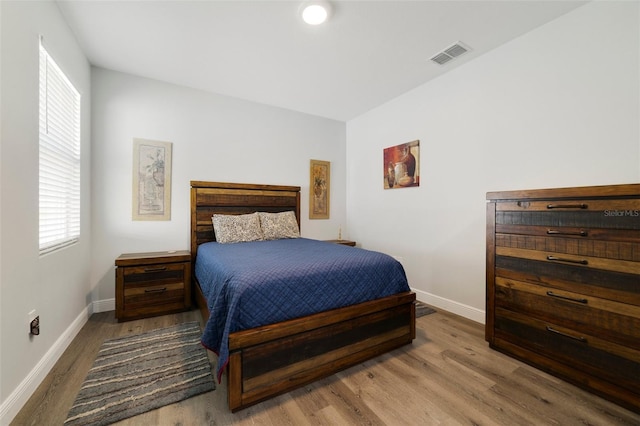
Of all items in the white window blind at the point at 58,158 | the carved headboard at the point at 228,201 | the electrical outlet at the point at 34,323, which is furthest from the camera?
the carved headboard at the point at 228,201

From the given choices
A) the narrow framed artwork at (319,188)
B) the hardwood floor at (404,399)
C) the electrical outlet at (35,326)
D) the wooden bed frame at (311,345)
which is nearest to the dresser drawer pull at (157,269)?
the hardwood floor at (404,399)

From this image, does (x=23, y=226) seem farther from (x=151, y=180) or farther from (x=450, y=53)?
(x=450, y=53)

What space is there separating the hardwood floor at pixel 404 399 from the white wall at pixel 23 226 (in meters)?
0.20

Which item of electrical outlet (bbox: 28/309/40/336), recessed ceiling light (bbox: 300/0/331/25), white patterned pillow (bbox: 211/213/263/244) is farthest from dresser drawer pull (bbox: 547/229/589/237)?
electrical outlet (bbox: 28/309/40/336)

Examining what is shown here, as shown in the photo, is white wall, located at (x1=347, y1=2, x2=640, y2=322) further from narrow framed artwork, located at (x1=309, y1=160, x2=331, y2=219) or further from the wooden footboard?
the wooden footboard

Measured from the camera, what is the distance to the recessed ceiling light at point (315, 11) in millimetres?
1892

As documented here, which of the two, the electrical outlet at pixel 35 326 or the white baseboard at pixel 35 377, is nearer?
the white baseboard at pixel 35 377

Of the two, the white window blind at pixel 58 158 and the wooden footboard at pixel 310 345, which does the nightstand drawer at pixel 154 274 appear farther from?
the wooden footboard at pixel 310 345

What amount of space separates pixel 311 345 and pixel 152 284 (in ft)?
6.29

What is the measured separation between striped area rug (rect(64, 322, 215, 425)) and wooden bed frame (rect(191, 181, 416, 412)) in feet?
1.23

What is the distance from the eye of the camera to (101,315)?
268cm

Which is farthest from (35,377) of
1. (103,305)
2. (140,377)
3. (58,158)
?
(58,158)

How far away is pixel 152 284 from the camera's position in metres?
2.63

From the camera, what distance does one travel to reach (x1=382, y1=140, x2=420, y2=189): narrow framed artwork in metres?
3.22
